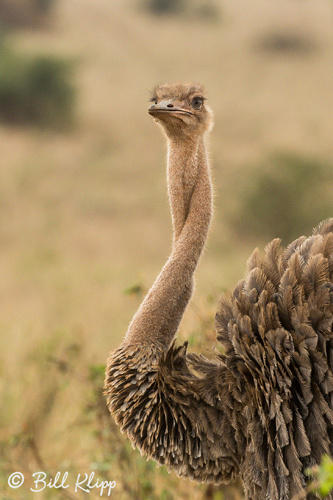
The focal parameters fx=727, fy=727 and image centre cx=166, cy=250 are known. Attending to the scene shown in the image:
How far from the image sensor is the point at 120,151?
15.2 m

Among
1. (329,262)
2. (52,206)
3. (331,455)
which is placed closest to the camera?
(331,455)

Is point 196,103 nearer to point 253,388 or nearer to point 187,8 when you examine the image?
point 253,388

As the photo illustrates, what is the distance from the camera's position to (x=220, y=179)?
14.2m

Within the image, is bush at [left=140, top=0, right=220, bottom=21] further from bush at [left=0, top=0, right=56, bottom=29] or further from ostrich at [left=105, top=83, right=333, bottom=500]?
ostrich at [left=105, top=83, right=333, bottom=500]

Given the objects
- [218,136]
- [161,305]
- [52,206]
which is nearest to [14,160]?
[52,206]

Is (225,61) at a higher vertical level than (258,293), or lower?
higher

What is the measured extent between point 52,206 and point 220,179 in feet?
10.8

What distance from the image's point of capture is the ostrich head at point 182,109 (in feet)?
11.3

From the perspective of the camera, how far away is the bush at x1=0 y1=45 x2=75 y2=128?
17.0 meters

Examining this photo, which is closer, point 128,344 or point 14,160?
point 128,344

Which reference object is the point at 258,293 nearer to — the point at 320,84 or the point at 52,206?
the point at 52,206

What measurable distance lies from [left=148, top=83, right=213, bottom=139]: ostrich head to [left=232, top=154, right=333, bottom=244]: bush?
9.41m

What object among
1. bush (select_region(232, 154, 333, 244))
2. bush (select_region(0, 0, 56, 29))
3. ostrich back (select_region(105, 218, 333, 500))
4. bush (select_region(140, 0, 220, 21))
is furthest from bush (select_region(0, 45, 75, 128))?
ostrich back (select_region(105, 218, 333, 500))

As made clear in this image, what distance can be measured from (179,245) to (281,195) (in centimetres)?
1016
